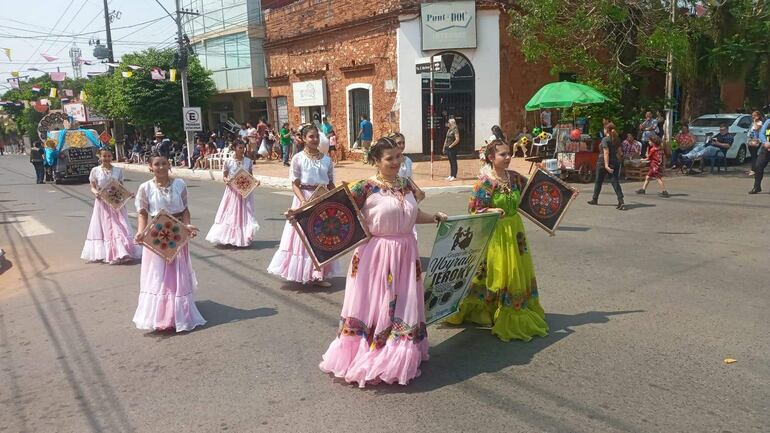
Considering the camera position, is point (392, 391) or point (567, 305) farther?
point (567, 305)

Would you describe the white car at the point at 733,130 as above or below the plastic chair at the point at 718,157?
above

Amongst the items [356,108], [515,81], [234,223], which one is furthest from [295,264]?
[356,108]

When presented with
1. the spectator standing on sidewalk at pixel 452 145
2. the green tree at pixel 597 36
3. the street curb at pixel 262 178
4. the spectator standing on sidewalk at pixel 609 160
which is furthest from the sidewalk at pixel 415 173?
the spectator standing on sidewalk at pixel 609 160

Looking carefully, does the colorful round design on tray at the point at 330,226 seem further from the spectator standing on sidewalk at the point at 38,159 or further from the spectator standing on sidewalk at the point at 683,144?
the spectator standing on sidewalk at the point at 38,159

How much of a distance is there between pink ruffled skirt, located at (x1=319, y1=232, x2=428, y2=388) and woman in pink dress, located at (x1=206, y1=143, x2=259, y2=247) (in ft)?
17.6

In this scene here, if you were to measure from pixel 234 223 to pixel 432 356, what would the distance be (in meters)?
5.51

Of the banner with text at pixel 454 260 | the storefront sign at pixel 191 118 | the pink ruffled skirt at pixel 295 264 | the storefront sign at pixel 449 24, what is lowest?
the pink ruffled skirt at pixel 295 264

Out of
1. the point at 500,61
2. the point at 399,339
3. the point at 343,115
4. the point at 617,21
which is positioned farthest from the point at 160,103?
the point at 399,339

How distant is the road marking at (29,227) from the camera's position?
38.3ft

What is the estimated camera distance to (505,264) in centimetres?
499

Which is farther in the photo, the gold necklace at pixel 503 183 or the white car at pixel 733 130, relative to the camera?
the white car at pixel 733 130

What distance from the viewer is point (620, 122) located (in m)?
17.1

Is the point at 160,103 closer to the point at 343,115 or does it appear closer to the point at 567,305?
the point at 343,115

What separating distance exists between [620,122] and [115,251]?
46.0ft
